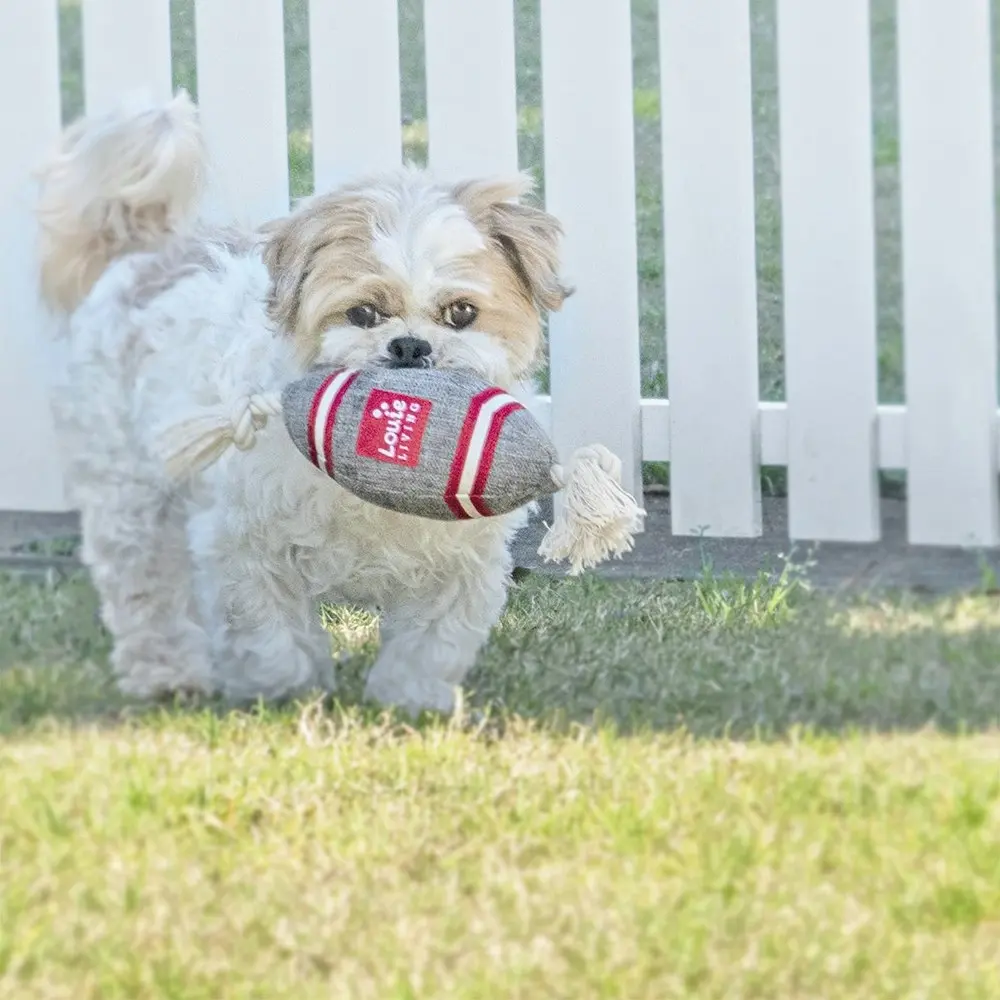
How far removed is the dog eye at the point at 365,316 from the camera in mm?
3133

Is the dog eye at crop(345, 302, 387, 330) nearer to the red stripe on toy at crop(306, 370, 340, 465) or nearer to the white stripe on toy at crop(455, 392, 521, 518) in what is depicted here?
the red stripe on toy at crop(306, 370, 340, 465)

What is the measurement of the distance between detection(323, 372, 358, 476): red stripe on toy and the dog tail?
0.97m

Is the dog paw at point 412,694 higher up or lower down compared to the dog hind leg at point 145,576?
lower down

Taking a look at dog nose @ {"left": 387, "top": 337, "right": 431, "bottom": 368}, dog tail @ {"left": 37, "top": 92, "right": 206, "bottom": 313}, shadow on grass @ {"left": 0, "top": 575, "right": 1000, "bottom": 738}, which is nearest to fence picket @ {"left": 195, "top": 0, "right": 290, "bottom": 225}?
dog tail @ {"left": 37, "top": 92, "right": 206, "bottom": 313}

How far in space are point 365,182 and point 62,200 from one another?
939mm

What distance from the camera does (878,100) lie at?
12.6 ft

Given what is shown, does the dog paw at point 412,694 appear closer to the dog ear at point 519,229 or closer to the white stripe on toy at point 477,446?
the white stripe on toy at point 477,446

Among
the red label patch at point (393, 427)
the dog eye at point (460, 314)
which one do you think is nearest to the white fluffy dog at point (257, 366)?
the dog eye at point (460, 314)

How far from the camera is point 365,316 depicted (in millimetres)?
3141

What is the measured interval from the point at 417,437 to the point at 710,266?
1267 mm

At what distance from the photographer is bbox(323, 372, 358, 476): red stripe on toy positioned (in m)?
3.02

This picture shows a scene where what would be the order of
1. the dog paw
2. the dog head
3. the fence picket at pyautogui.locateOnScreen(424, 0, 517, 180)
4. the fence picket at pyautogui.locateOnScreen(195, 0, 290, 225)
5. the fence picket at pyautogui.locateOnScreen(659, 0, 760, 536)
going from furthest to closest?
the fence picket at pyautogui.locateOnScreen(195, 0, 290, 225), the fence picket at pyautogui.locateOnScreen(424, 0, 517, 180), the fence picket at pyautogui.locateOnScreen(659, 0, 760, 536), the dog paw, the dog head

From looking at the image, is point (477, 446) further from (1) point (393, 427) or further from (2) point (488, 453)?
(1) point (393, 427)

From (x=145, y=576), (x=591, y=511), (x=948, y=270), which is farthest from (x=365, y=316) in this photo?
(x=948, y=270)
